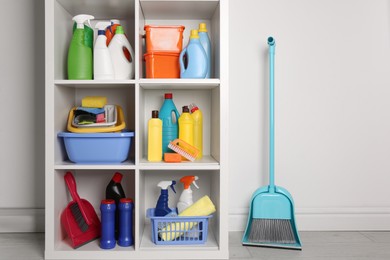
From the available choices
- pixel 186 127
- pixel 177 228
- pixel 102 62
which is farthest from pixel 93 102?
pixel 177 228

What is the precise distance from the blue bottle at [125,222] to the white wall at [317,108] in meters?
0.62

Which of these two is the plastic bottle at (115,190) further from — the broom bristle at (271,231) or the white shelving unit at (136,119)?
the broom bristle at (271,231)

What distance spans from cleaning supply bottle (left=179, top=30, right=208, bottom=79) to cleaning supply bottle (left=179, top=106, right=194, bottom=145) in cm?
19

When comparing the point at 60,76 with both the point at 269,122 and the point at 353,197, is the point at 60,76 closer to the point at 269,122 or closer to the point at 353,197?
the point at 269,122

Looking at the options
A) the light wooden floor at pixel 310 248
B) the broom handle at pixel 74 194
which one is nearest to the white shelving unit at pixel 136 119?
the broom handle at pixel 74 194

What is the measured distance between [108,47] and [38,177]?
33.9 inches

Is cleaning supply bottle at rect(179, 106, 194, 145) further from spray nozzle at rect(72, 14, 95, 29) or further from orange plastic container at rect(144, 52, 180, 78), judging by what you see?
spray nozzle at rect(72, 14, 95, 29)

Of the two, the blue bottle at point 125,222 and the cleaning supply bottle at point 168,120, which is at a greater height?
the cleaning supply bottle at point 168,120

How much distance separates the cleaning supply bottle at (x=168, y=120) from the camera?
6.14ft

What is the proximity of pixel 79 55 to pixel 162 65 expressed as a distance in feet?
1.25

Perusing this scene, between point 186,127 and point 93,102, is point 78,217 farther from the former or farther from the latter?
point 186,127

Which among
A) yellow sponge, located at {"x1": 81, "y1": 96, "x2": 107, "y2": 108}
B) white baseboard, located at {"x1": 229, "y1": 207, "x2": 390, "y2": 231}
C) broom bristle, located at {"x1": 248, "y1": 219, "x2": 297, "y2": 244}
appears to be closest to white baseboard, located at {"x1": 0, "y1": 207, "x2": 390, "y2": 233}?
white baseboard, located at {"x1": 229, "y1": 207, "x2": 390, "y2": 231}

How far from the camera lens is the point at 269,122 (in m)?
1.99

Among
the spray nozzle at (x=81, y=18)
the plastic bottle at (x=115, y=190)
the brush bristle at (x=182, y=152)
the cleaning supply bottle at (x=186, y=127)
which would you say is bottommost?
the plastic bottle at (x=115, y=190)
